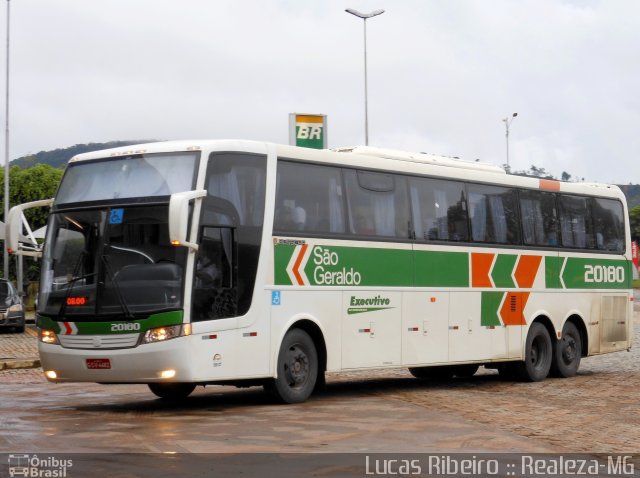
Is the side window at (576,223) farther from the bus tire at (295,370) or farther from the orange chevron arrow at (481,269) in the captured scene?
the bus tire at (295,370)

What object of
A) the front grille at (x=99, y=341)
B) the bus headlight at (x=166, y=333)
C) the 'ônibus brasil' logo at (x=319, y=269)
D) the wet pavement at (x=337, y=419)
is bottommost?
the wet pavement at (x=337, y=419)

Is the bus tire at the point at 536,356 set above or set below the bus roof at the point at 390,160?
below

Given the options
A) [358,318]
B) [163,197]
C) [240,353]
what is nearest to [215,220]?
[163,197]

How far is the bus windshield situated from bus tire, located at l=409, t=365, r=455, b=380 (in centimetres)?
869

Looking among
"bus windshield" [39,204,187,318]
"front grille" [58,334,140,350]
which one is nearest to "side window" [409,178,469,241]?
"bus windshield" [39,204,187,318]

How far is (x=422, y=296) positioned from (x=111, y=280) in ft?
19.7

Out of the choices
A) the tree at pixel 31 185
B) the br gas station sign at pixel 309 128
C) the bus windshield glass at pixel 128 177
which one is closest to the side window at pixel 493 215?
the bus windshield glass at pixel 128 177

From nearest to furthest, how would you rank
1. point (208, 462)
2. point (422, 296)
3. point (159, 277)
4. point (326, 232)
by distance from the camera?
point (208, 462)
point (159, 277)
point (326, 232)
point (422, 296)

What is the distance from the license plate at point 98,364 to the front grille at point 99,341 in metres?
0.16

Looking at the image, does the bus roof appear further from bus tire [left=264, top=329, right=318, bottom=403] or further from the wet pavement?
the wet pavement

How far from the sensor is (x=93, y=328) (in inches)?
590

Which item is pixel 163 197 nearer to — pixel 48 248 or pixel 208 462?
pixel 48 248

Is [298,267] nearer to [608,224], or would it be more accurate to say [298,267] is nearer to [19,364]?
[19,364]

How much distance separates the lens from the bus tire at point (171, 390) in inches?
677
